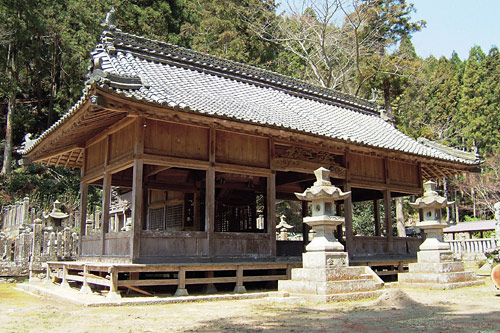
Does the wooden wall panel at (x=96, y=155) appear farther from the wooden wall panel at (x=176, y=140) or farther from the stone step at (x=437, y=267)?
the stone step at (x=437, y=267)

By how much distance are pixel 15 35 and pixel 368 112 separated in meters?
24.0

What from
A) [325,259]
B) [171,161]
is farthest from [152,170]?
[325,259]

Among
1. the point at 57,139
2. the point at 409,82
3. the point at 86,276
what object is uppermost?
the point at 409,82

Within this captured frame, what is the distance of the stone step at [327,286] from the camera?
9078 millimetres

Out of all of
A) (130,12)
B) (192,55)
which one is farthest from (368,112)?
(130,12)

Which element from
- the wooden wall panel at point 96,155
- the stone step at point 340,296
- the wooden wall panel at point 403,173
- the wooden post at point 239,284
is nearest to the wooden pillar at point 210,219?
the wooden post at point 239,284

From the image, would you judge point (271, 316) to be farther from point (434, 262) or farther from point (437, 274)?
point (434, 262)

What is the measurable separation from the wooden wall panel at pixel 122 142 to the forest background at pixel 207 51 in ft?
57.8

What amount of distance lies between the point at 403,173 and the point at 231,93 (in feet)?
23.0

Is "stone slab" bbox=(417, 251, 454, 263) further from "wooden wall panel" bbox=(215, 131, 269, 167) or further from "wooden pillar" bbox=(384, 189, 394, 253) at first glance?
"wooden wall panel" bbox=(215, 131, 269, 167)

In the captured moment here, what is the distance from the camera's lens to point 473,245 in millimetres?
26344

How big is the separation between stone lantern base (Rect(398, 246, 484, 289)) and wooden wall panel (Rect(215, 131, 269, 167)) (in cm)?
506

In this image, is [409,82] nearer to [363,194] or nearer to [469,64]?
[363,194]

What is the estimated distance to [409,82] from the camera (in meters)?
32.2
